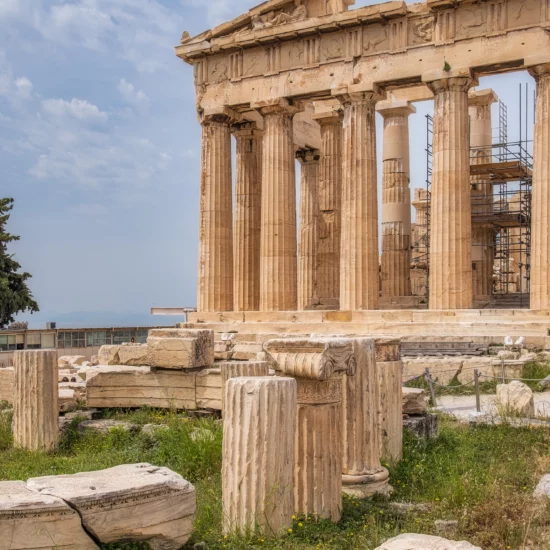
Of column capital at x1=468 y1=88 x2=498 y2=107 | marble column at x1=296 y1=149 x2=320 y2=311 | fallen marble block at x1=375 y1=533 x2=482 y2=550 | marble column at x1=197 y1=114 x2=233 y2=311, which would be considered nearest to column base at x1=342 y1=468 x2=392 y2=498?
fallen marble block at x1=375 y1=533 x2=482 y2=550

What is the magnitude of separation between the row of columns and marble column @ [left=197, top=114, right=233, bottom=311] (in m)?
0.04

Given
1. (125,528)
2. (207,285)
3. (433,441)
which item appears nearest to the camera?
(125,528)

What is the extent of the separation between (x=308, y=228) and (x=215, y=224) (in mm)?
4879

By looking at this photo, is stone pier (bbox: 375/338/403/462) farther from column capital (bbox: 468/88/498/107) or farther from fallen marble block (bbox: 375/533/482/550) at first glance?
column capital (bbox: 468/88/498/107)

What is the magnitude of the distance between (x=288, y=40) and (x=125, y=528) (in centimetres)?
2299

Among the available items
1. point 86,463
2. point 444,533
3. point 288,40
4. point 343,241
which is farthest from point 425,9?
point 444,533

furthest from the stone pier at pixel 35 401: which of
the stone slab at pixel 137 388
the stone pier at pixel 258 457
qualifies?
the stone pier at pixel 258 457

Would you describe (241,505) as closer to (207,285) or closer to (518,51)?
(518,51)

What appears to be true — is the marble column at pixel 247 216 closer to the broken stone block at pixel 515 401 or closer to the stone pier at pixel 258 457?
the broken stone block at pixel 515 401

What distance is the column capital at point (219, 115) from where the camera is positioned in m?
28.9

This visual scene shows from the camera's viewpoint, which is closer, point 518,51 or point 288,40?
point 518,51

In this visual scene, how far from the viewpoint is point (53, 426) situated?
42.4 ft

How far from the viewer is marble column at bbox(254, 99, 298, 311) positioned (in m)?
27.8

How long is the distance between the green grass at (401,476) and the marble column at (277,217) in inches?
542
